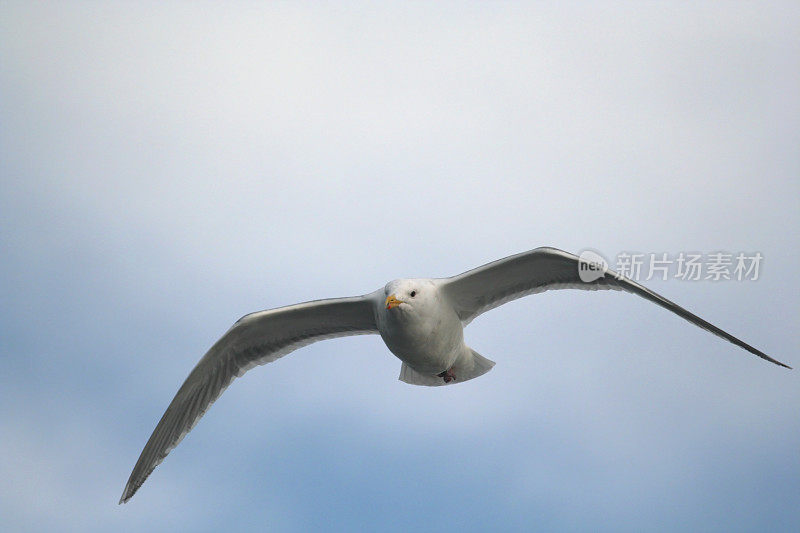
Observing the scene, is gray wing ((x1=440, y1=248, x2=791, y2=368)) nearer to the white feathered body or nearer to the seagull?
the seagull

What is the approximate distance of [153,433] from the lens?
427 inches

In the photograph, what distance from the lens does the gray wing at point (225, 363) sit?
1055 cm

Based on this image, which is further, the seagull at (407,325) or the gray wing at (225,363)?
the gray wing at (225,363)

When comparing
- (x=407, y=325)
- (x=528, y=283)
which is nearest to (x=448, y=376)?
(x=528, y=283)

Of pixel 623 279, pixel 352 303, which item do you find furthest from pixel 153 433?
pixel 623 279

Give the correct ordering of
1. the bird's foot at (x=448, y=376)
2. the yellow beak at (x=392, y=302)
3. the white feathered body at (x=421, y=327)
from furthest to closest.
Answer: the bird's foot at (x=448, y=376)
the white feathered body at (x=421, y=327)
the yellow beak at (x=392, y=302)

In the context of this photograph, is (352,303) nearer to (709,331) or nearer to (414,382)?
(414,382)

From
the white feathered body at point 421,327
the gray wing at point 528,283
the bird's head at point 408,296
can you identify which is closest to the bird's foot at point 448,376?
the white feathered body at point 421,327

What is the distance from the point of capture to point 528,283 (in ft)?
32.3

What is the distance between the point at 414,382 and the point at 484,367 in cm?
92

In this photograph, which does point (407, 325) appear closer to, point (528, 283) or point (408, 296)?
point (408, 296)

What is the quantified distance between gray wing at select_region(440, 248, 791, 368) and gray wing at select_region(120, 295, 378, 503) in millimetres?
1385

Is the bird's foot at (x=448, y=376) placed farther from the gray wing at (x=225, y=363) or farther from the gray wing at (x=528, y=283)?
the gray wing at (x=225, y=363)

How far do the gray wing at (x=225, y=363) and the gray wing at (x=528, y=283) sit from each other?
1.39 metres
